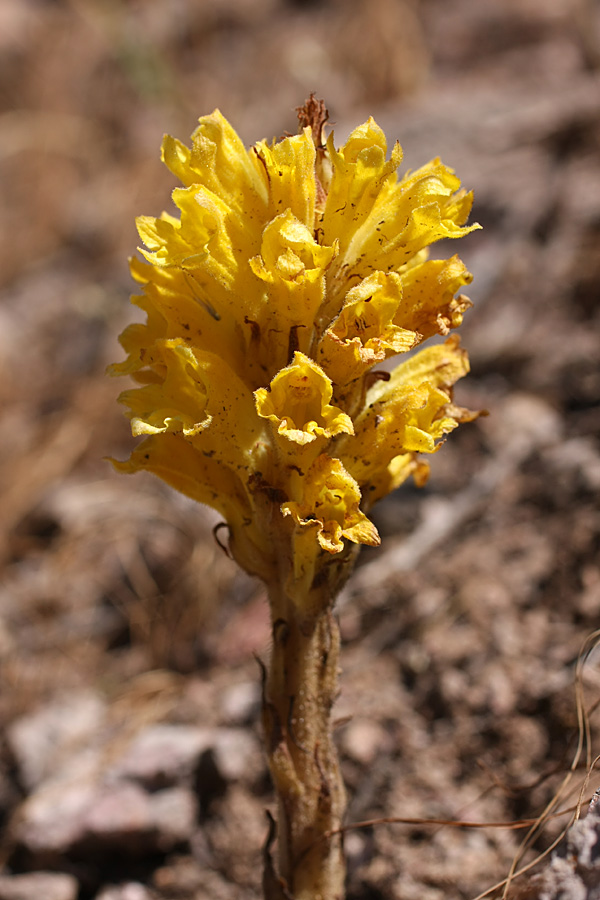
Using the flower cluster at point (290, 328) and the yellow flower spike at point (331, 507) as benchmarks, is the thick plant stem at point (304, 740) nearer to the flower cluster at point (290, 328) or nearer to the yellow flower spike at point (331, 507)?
the flower cluster at point (290, 328)

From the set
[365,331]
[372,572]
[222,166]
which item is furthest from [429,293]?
[372,572]

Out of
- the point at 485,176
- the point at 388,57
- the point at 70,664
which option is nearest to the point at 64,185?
the point at 388,57

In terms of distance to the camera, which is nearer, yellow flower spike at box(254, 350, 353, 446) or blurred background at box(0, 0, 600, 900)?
yellow flower spike at box(254, 350, 353, 446)

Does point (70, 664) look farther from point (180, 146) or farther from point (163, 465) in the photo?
point (180, 146)

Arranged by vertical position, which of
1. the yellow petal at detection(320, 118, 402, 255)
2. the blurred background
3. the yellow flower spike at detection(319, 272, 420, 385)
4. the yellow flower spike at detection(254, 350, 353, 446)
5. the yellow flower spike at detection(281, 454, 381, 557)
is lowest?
the blurred background

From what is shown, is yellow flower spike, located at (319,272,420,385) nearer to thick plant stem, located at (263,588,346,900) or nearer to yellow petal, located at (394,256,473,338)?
yellow petal, located at (394,256,473,338)

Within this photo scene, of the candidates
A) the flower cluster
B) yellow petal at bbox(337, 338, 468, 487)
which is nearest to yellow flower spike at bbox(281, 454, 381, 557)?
the flower cluster

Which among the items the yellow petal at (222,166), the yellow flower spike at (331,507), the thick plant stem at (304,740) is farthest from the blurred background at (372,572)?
the yellow petal at (222,166)

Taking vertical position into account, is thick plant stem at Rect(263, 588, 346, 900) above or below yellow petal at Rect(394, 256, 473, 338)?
below
